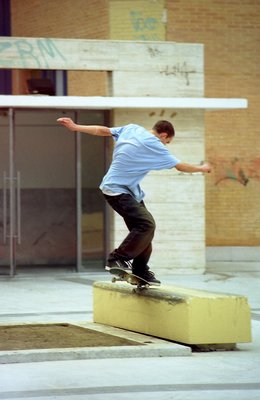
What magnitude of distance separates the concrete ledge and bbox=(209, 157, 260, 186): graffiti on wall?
11.5m

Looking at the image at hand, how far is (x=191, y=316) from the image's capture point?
10.9m

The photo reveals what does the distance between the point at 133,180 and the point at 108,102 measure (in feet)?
25.5

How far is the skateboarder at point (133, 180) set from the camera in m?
11.5

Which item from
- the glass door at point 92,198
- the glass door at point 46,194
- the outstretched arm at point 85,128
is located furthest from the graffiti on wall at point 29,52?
the outstretched arm at point 85,128

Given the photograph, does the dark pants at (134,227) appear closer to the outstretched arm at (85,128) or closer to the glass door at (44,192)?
the outstretched arm at (85,128)

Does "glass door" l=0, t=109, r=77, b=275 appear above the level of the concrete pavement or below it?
above

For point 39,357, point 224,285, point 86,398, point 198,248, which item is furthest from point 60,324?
point 198,248

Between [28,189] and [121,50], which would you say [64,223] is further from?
[121,50]

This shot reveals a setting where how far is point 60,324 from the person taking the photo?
12.4 meters

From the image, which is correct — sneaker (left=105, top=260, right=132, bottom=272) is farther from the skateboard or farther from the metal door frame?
the metal door frame

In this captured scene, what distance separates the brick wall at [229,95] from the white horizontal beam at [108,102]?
3094 mm

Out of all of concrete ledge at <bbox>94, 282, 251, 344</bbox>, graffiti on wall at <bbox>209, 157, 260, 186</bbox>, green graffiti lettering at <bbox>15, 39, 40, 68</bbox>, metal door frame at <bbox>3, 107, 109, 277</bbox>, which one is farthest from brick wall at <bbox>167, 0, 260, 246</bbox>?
concrete ledge at <bbox>94, 282, 251, 344</bbox>

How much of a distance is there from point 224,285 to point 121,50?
442 cm

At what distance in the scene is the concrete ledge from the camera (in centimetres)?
1090
